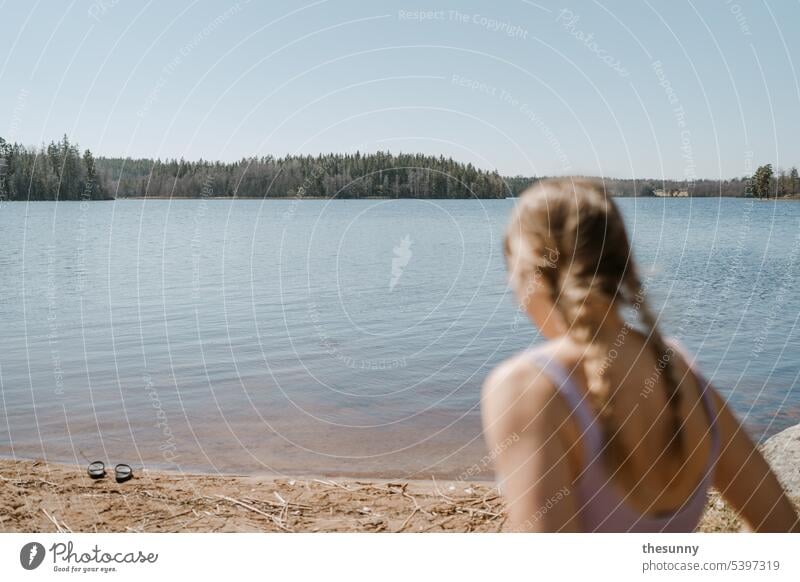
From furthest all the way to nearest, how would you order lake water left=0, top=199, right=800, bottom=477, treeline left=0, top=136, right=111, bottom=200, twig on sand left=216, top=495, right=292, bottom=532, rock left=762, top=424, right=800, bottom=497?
treeline left=0, top=136, right=111, bottom=200 < lake water left=0, top=199, right=800, bottom=477 < twig on sand left=216, top=495, right=292, bottom=532 < rock left=762, top=424, right=800, bottom=497

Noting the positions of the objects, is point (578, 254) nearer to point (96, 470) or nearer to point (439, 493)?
point (439, 493)

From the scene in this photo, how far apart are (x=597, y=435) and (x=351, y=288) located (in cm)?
1367

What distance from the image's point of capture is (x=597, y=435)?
1456 mm

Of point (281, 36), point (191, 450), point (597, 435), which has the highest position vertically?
point (281, 36)

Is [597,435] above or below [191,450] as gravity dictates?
above

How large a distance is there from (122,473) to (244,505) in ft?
3.61

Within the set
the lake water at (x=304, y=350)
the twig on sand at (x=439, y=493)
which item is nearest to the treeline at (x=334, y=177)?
the lake water at (x=304, y=350)

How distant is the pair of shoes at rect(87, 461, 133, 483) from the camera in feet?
15.5

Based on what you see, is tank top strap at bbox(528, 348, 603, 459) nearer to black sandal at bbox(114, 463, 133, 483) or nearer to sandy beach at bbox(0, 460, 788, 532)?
sandy beach at bbox(0, 460, 788, 532)

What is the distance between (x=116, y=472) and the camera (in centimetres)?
483

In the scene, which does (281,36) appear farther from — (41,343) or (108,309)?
(108,309)

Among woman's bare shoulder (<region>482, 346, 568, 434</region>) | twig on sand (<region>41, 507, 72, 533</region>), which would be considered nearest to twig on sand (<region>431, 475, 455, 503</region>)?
twig on sand (<region>41, 507, 72, 533</region>)

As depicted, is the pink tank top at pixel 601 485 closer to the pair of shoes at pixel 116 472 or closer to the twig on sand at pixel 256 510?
the twig on sand at pixel 256 510

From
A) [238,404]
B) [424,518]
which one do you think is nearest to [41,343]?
[238,404]
